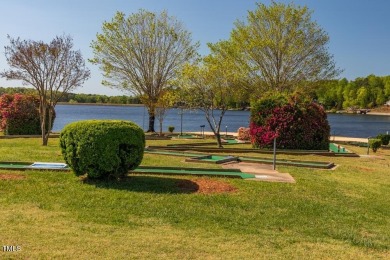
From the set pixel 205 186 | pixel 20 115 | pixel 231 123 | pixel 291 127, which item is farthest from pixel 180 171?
pixel 231 123

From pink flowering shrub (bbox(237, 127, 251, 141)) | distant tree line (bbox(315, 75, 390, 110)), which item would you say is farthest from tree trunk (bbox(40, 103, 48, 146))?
distant tree line (bbox(315, 75, 390, 110))

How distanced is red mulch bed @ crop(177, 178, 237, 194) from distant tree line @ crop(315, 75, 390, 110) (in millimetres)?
119770

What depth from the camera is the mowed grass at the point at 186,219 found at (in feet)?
19.7

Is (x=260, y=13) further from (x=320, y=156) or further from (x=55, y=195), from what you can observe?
(x=55, y=195)

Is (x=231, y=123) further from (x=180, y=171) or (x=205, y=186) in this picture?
(x=205, y=186)

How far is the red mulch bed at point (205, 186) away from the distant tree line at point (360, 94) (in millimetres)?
119770

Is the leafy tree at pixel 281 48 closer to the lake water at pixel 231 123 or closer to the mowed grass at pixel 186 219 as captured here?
the lake water at pixel 231 123

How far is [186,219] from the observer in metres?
7.71

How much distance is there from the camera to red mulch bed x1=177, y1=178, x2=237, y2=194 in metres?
9.90

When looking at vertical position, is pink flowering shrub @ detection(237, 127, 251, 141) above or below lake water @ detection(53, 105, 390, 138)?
above

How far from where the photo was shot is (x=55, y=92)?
22891 mm

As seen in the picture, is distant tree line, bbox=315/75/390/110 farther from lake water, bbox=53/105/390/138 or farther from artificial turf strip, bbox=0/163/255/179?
artificial turf strip, bbox=0/163/255/179

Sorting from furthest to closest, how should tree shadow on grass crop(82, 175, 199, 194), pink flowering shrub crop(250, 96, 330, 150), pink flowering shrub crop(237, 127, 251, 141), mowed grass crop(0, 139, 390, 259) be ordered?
1. pink flowering shrub crop(237, 127, 251, 141)
2. pink flowering shrub crop(250, 96, 330, 150)
3. tree shadow on grass crop(82, 175, 199, 194)
4. mowed grass crop(0, 139, 390, 259)

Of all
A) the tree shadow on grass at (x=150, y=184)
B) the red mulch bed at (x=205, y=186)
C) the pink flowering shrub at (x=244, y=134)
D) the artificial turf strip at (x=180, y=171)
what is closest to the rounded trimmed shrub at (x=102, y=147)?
the tree shadow on grass at (x=150, y=184)
